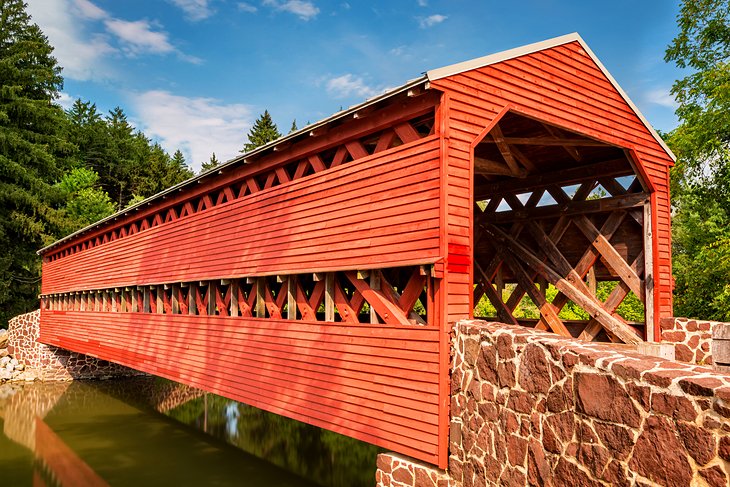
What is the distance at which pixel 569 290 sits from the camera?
10.7 metres

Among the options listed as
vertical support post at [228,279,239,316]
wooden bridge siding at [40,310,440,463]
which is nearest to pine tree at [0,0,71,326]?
wooden bridge siding at [40,310,440,463]

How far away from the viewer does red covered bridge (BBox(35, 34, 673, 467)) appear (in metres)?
6.89

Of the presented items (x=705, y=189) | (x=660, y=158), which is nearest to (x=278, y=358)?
(x=660, y=158)

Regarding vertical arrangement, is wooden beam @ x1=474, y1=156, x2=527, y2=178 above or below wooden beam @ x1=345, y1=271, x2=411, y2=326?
above

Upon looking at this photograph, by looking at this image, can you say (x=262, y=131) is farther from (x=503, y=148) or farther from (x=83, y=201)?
(x=503, y=148)

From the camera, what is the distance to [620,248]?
10531mm

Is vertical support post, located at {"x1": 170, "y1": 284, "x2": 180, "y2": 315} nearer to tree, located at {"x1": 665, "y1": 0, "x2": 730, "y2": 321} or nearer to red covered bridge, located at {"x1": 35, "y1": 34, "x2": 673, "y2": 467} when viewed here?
red covered bridge, located at {"x1": 35, "y1": 34, "x2": 673, "y2": 467}

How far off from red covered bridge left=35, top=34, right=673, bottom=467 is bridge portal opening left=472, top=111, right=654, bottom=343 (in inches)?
1.4

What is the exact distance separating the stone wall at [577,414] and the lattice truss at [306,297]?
3.58 ft

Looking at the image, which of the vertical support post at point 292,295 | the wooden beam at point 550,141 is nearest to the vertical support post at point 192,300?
the vertical support post at point 292,295

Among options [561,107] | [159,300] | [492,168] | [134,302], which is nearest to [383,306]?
[561,107]

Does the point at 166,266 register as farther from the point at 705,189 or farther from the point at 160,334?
the point at 705,189

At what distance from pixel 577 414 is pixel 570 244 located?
7.04 meters

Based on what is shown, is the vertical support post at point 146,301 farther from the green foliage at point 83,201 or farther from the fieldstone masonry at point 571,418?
the green foliage at point 83,201
